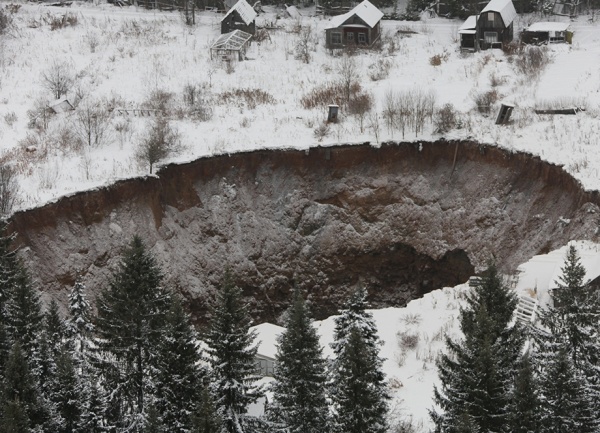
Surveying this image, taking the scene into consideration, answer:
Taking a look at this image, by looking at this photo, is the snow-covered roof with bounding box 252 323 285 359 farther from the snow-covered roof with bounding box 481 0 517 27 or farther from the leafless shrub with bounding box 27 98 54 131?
the snow-covered roof with bounding box 481 0 517 27

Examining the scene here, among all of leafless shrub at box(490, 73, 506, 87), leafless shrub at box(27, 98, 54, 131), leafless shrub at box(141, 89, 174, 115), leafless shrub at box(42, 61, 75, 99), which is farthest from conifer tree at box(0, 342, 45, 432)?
leafless shrub at box(490, 73, 506, 87)

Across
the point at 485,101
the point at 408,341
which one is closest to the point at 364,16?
the point at 485,101

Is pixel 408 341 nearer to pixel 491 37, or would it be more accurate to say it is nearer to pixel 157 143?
pixel 157 143

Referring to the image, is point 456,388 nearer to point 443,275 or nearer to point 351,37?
point 443,275

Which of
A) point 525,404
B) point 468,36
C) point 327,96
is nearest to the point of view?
point 525,404

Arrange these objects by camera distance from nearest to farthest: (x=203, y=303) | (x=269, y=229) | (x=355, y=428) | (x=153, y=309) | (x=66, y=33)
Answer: (x=355, y=428) < (x=153, y=309) < (x=203, y=303) < (x=269, y=229) < (x=66, y=33)

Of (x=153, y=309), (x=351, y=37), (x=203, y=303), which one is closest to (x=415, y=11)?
(x=351, y=37)
